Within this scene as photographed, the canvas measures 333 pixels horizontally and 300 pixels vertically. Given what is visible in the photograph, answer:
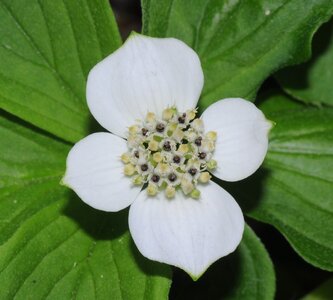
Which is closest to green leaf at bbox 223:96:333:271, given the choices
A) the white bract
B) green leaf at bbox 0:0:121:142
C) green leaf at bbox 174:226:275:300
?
green leaf at bbox 174:226:275:300

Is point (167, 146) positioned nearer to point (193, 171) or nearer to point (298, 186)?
point (193, 171)

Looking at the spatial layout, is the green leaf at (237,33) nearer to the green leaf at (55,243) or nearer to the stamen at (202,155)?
the stamen at (202,155)

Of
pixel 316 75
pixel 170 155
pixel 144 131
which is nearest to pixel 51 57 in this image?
pixel 144 131

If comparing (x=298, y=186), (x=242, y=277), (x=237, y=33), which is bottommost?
(x=242, y=277)

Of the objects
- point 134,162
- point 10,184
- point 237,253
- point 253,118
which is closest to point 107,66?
point 134,162

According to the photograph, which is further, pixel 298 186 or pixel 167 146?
pixel 298 186

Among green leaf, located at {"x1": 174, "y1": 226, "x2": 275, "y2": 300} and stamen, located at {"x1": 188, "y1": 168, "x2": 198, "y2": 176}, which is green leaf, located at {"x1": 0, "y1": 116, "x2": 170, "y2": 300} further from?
green leaf, located at {"x1": 174, "y1": 226, "x2": 275, "y2": 300}
